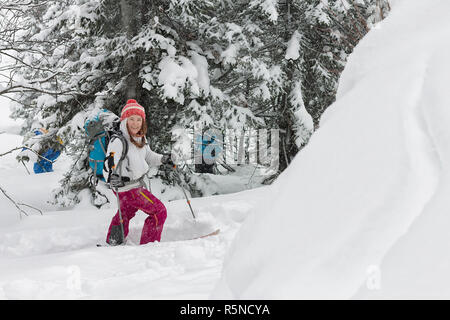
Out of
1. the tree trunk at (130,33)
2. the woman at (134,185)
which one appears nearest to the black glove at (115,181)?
the woman at (134,185)

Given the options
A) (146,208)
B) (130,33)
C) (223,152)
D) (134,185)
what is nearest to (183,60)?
(130,33)

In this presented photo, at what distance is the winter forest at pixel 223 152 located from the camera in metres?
1.45

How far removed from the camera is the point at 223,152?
38.6 feet

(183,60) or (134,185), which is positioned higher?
(183,60)

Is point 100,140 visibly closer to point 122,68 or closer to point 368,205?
point 122,68

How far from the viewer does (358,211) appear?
4.78 ft

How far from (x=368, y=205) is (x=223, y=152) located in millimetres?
10338

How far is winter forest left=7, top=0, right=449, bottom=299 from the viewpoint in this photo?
1.45m

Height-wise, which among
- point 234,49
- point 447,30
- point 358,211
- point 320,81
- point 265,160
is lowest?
point 265,160

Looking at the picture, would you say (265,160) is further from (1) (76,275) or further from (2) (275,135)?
(1) (76,275)

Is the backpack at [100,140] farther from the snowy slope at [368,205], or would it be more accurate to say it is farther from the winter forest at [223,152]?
the snowy slope at [368,205]

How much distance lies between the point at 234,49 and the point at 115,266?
6083 millimetres

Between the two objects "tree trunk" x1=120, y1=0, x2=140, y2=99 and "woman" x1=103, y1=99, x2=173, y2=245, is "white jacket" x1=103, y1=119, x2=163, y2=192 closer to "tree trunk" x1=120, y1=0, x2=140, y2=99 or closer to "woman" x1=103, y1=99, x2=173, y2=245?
"woman" x1=103, y1=99, x2=173, y2=245
